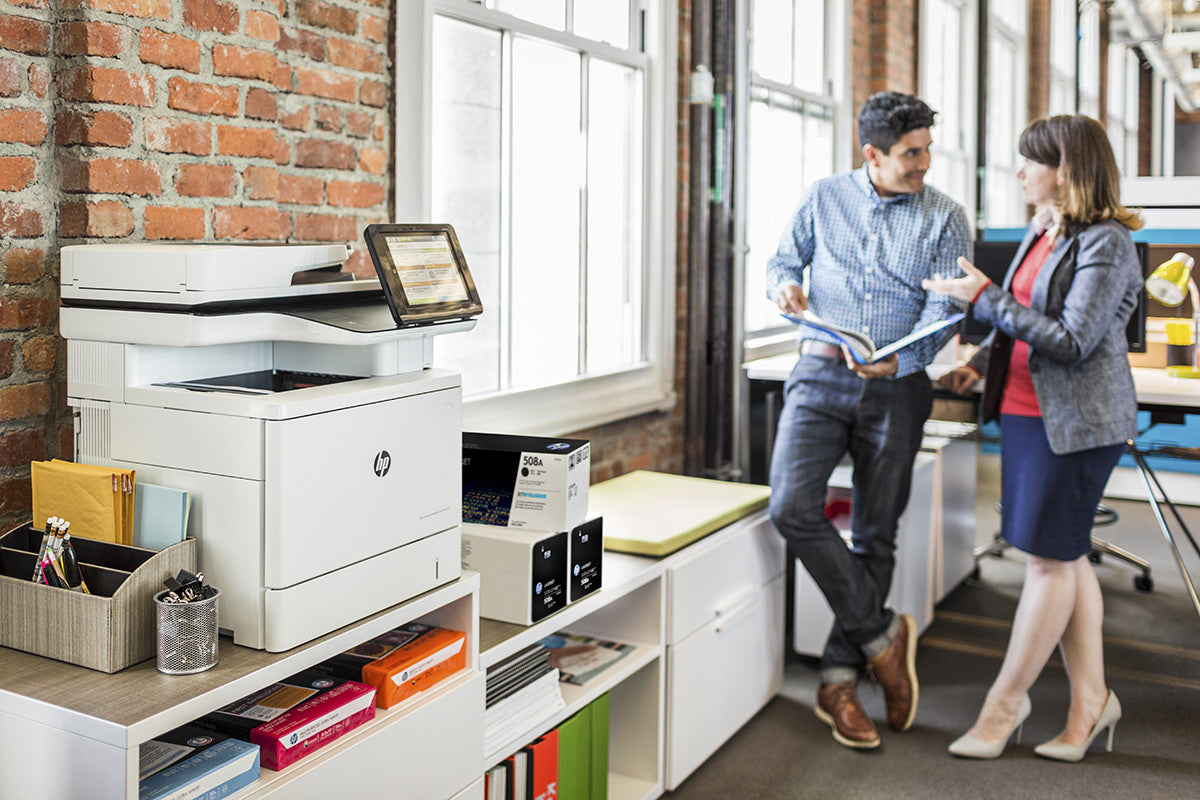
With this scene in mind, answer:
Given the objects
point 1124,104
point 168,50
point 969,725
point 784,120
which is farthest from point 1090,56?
point 168,50

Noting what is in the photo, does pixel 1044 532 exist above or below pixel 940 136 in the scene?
below

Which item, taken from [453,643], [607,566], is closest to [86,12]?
[453,643]

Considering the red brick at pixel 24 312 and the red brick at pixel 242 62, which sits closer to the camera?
the red brick at pixel 24 312

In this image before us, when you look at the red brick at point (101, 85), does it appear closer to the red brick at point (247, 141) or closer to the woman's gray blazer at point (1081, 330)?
the red brick at point (247, 141)

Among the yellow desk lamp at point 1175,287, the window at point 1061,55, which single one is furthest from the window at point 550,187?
the window at point 1061,55

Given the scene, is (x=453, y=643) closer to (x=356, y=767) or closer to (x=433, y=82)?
(x=356, y=767)

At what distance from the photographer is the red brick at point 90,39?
1.76 meters

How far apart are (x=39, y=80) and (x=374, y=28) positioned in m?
0.79

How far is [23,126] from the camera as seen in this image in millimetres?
1742

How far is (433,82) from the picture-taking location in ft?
8.45

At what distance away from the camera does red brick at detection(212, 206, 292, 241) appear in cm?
204

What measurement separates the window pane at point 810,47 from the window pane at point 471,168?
7.77ft

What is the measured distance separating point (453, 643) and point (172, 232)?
34.3 inches

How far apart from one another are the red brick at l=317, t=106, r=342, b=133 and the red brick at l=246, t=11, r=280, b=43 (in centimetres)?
19
